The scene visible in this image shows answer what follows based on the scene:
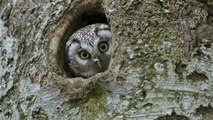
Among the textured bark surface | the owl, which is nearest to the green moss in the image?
the textured bark surface

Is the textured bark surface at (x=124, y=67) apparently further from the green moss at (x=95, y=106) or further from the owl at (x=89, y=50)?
the owl at (x=89, y=50)

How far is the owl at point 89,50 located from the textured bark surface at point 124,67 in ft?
1.20

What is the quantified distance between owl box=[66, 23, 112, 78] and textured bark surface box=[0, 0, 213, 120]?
367 millimetres

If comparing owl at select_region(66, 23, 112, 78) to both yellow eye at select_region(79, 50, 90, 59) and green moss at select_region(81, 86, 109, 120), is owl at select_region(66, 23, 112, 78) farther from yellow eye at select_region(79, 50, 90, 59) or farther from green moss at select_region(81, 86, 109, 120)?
green moss at select_region(81, 86, 109, 120)

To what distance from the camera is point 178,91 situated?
90.0 inches

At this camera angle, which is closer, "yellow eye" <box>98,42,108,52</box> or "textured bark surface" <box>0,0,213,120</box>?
"textured bark surface" <box>0,0,213,120</box>

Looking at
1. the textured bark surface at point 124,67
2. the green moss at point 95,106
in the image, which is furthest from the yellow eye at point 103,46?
the green moss at point 95,106

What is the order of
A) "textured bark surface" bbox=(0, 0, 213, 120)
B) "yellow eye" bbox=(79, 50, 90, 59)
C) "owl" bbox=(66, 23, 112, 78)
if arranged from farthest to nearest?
1. "yellow eye" bbox=(79, 50, 90, 59)
2. "owl" bbox=(66, 23, 112, 78)
3. "textured bark surface" bbox=(0, 0, 213, 120)

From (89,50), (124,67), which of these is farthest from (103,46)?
(124,67)

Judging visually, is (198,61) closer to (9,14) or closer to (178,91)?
(178,91)

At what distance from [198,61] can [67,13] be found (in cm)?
84

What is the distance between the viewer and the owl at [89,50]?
320 centimetres

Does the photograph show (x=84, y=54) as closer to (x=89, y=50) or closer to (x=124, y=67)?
(x=89, y=50)

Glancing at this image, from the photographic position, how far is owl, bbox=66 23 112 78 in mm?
3197
